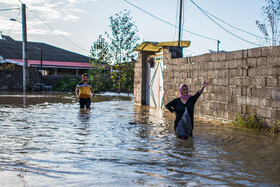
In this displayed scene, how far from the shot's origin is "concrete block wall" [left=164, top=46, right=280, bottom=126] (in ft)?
29.5

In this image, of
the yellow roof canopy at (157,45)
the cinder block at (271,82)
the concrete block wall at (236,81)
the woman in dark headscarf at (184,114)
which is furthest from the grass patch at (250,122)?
the yellow roof canopy at (157,45)

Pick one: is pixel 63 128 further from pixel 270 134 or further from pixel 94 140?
pixel 270 134

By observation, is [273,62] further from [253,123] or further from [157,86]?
[157,86]

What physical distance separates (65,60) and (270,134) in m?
40.6

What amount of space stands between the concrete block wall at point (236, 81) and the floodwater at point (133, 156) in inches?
34.7

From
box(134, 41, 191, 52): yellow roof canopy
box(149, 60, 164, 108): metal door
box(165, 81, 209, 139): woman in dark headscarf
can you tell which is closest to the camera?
box(165, 81, 209, 139): woman in dark headscarf

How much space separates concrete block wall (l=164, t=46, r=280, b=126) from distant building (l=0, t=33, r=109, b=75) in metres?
→ 29.1

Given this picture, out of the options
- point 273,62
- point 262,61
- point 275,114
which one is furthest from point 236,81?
point 275,114

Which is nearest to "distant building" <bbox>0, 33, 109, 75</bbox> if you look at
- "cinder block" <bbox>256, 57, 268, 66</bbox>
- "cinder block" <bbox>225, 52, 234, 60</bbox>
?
"cinder block" <bbox>225, 52, 234, 60</bbox>

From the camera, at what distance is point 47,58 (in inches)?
1795

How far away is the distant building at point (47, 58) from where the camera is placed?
4069 centimetres

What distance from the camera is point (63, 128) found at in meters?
9.36

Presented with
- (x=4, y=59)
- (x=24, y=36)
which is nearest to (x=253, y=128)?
(x=24, y=36)

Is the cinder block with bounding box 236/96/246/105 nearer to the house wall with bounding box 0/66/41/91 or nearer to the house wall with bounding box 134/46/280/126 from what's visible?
the house wall with bounding box 134/46/280/126
